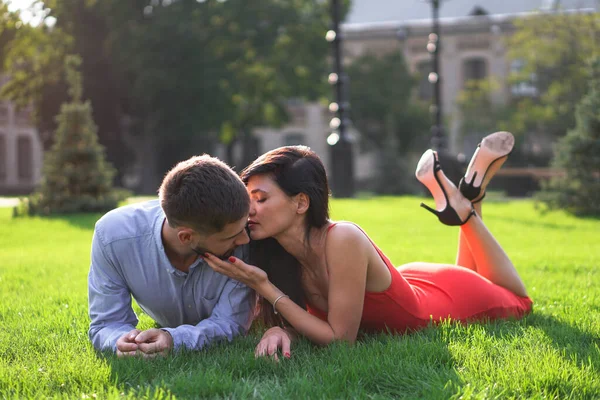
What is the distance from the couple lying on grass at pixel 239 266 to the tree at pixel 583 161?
1131 cm

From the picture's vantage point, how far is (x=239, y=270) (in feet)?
12.3

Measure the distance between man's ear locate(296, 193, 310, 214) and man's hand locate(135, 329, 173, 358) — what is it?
0.94 m

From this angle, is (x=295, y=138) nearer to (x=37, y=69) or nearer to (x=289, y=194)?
(x=37, y=69)

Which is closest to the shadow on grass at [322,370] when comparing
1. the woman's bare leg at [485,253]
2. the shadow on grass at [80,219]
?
the woman's bare leg at [485,253]

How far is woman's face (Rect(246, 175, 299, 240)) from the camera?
3918 mm

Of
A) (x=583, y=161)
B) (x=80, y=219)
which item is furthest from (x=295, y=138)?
(x=80, y=219)

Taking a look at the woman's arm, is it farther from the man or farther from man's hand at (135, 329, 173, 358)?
man's hand at (135, 329, 173, 358)

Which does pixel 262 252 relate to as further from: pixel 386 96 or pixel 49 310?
pixel 386 96

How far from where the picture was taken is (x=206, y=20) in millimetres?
35125

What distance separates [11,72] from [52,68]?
2.04m

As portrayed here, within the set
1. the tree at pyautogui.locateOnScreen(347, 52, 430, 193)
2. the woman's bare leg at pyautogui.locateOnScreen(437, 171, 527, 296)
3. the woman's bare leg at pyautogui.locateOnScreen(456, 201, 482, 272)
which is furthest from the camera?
the tree at pyautogui.locateOnScreen(347, 52, 430, 193)

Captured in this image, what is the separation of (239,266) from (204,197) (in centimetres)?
47

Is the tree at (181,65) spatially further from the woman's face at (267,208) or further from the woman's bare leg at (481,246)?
the woman's face at (267,208)

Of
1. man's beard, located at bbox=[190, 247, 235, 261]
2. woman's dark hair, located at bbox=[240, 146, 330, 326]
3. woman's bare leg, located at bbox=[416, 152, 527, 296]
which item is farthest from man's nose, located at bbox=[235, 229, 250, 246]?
woman's bare leg, located at bbox=[416, 152, 527, 296]
